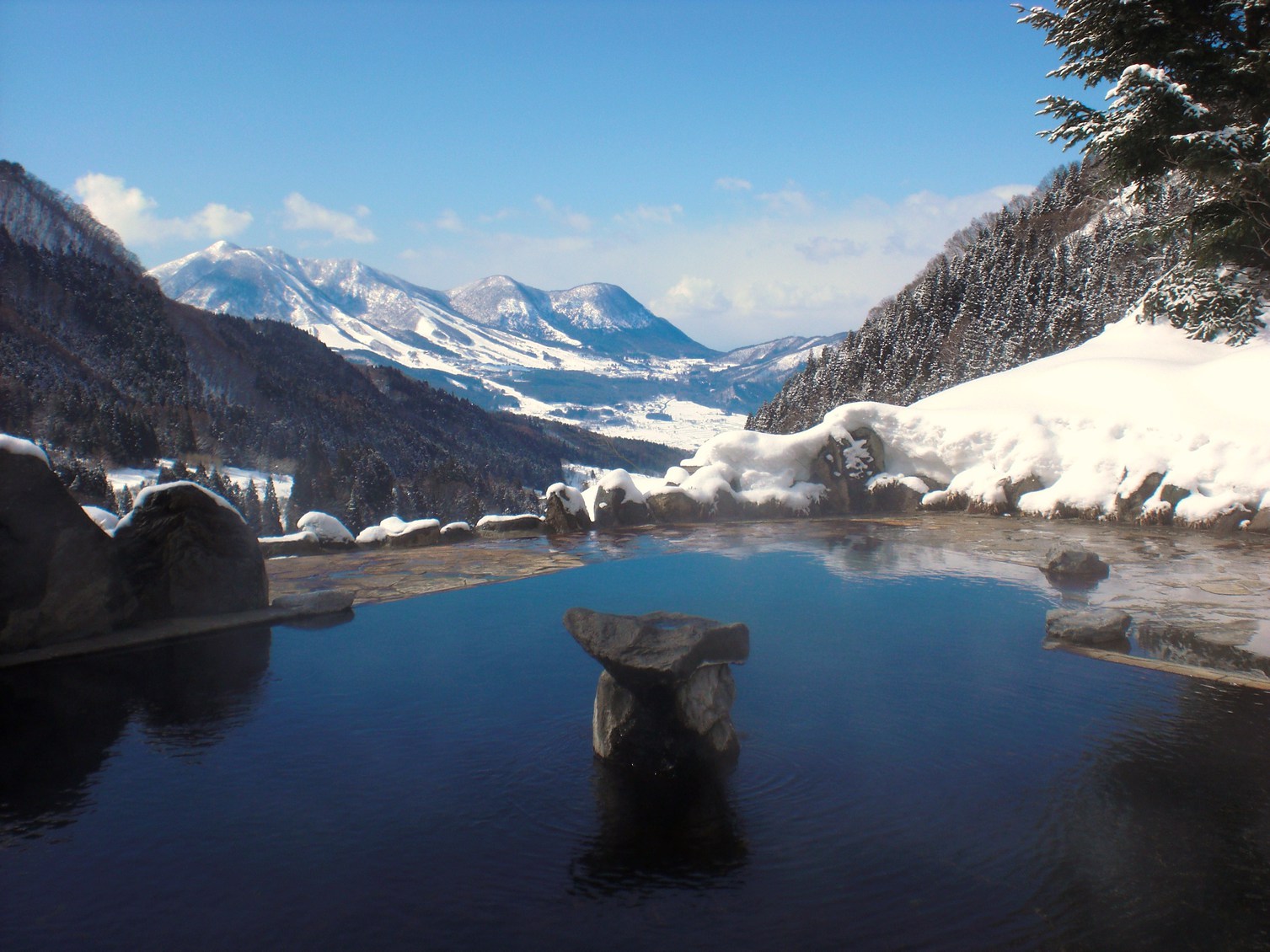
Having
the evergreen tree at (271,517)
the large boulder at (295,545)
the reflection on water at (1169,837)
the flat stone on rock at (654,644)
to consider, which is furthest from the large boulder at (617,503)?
the evergreen tree at (271,517)

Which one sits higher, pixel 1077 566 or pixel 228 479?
pixel 228 479

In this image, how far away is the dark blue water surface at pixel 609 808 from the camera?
20.0 ft

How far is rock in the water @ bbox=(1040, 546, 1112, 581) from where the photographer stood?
1655cm

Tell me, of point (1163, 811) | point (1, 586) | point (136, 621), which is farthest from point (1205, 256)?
point (1, 586)

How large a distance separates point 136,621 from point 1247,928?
48.9ft

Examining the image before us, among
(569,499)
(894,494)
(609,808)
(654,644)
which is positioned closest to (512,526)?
(569,499)

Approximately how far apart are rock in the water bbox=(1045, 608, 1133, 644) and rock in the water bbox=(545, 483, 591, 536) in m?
14.6

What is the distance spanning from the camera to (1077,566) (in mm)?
16578

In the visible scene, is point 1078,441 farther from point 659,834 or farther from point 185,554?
point 185,554

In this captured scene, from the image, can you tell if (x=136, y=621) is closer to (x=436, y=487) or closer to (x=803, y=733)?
(x=803, y=733)

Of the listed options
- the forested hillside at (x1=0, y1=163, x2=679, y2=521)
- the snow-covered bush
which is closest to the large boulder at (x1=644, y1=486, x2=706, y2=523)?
the snow-covered bush

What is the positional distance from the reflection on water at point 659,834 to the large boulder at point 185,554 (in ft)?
29.8

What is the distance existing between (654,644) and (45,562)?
33.0 feet

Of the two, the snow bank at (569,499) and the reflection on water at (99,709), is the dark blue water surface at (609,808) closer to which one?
the reflection on water at (99,709)
